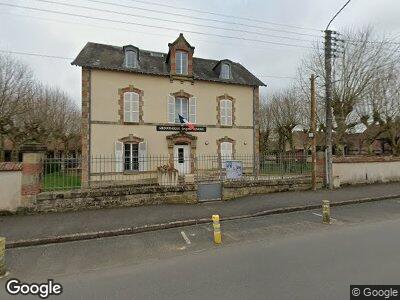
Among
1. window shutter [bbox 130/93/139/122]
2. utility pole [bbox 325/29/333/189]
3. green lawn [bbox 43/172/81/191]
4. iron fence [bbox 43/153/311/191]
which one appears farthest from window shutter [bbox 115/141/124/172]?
utility pole [bbox 325/29/333/189]

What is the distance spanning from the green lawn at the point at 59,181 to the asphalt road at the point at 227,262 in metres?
3.73

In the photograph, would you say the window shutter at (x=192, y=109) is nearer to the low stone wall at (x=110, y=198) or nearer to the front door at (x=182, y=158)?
the front door at (x=182, y=158)

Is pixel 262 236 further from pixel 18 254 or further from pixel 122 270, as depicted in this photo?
pixel 18 254

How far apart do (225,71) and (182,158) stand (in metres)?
7.45

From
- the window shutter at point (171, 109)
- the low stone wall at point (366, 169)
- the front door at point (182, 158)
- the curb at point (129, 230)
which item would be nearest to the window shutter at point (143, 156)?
the front door at point (182, 158)

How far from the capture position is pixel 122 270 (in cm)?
473

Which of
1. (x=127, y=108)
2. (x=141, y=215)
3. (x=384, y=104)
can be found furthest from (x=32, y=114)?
(x=384, y=104)

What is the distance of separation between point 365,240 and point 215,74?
652 inches

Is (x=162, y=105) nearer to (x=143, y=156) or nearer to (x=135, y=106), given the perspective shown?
(x=135, y=106)

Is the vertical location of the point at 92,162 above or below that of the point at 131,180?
above

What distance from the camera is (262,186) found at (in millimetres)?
12133

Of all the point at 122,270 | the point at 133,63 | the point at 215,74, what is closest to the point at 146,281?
the point at 122,270

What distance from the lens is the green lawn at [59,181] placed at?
941 cm

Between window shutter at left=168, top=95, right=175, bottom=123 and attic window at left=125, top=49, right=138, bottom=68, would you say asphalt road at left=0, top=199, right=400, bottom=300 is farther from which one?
attic window at left=125, top=49, right=138, bottom=68
